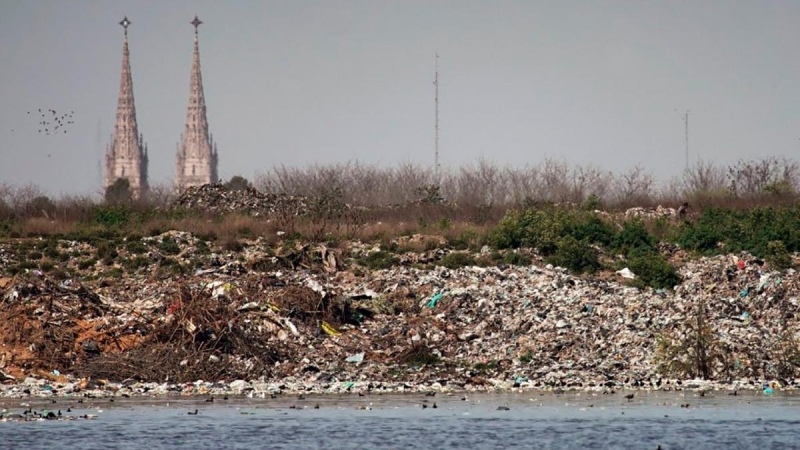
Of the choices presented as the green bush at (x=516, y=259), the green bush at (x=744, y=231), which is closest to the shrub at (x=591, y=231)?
the green bush at (x=744, y=231)

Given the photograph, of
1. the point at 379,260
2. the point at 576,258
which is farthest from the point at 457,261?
the point at 576,258

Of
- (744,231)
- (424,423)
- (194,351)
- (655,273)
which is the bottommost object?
(424,423)

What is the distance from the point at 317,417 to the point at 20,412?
4.07 metres

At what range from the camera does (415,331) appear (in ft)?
84.7

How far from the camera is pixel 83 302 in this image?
2559 centimetres

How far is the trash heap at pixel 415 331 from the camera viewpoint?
22.8 meters

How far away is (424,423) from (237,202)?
30.8 m

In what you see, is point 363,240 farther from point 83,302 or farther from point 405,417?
point 405,417

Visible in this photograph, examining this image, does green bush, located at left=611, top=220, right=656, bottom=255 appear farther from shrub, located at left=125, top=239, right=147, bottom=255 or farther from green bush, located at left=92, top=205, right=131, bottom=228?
green bush, located at left=92, top=205, right=131, bottom=228

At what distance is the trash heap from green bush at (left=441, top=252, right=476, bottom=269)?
116 inches

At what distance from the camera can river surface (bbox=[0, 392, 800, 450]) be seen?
1647cm

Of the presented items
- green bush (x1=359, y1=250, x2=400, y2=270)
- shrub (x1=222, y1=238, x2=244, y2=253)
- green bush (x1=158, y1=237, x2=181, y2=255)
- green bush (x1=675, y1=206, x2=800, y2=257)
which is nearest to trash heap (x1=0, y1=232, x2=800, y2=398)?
green bush (x1=359, y1=250, x2=400, y2=270)

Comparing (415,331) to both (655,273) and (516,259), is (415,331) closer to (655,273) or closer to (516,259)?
(655,273)

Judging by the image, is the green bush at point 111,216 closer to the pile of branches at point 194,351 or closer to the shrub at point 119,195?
the shrub at point 119,195
